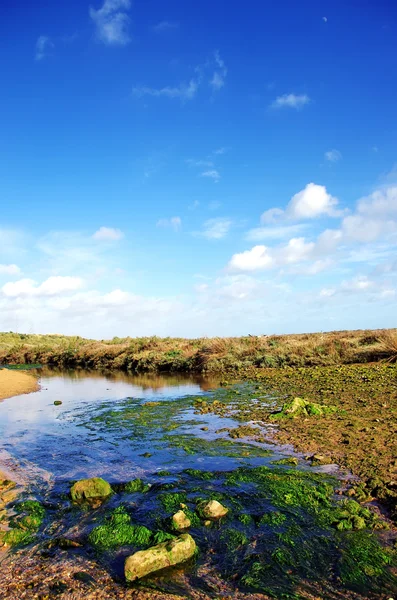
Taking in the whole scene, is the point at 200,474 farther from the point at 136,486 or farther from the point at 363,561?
the point at 363,561

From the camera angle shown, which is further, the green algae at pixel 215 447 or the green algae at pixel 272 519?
the green algae at pixel 215 447

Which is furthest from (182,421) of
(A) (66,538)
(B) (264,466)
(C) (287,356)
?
(C) (287,356)

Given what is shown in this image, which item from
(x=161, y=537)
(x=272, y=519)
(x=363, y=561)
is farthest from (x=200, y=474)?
Result: (x=363, y=561)

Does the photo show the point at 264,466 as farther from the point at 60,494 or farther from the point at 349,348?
the point at 349,348

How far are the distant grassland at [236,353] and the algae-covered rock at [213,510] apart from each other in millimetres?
15327

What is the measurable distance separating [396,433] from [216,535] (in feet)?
16.1

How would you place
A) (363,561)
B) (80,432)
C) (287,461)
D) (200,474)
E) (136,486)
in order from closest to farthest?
(363,561), (136,486), (200,474), (287,461), (80,432)

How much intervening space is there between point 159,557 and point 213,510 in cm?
129

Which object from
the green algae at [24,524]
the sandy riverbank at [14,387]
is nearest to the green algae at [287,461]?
the green algae at [24,524]

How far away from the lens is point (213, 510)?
212 inches

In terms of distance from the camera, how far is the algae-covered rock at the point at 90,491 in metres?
6.20

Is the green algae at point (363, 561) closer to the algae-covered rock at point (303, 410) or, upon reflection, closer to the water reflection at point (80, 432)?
the water reflection at point (80, 432)

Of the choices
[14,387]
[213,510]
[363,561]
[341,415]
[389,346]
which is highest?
[389,346]

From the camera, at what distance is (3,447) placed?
945 centimetres
